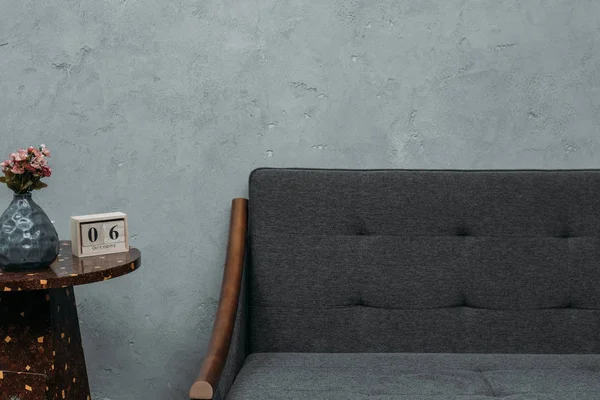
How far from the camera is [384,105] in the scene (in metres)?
2.01

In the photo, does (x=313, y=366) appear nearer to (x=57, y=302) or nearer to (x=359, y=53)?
(x=57, y=302)

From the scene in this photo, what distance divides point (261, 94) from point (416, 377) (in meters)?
0.90

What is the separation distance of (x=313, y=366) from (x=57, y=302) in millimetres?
650

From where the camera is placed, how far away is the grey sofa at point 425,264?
1.88 m

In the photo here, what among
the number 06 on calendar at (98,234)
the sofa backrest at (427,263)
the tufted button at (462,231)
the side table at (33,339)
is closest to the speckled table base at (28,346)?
the side table at (33,339)

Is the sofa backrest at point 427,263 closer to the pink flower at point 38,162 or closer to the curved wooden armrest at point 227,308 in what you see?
the curved wooden armrest at point 227,308

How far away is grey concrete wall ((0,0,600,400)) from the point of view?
199cm

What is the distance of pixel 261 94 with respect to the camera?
2.02 metres

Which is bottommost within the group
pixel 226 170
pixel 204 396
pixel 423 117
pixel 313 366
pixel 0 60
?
pixel 313 366

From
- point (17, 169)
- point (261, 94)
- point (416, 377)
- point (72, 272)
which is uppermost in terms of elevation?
point (261, 94)

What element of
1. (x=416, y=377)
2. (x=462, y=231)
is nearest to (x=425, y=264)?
(x=462, y=231)

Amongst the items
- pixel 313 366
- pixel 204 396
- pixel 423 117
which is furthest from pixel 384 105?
pixel 204 396

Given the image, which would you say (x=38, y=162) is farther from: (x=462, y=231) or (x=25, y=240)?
(x=462, y=231)

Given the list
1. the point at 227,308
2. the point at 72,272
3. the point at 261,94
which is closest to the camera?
the point at 72,272
